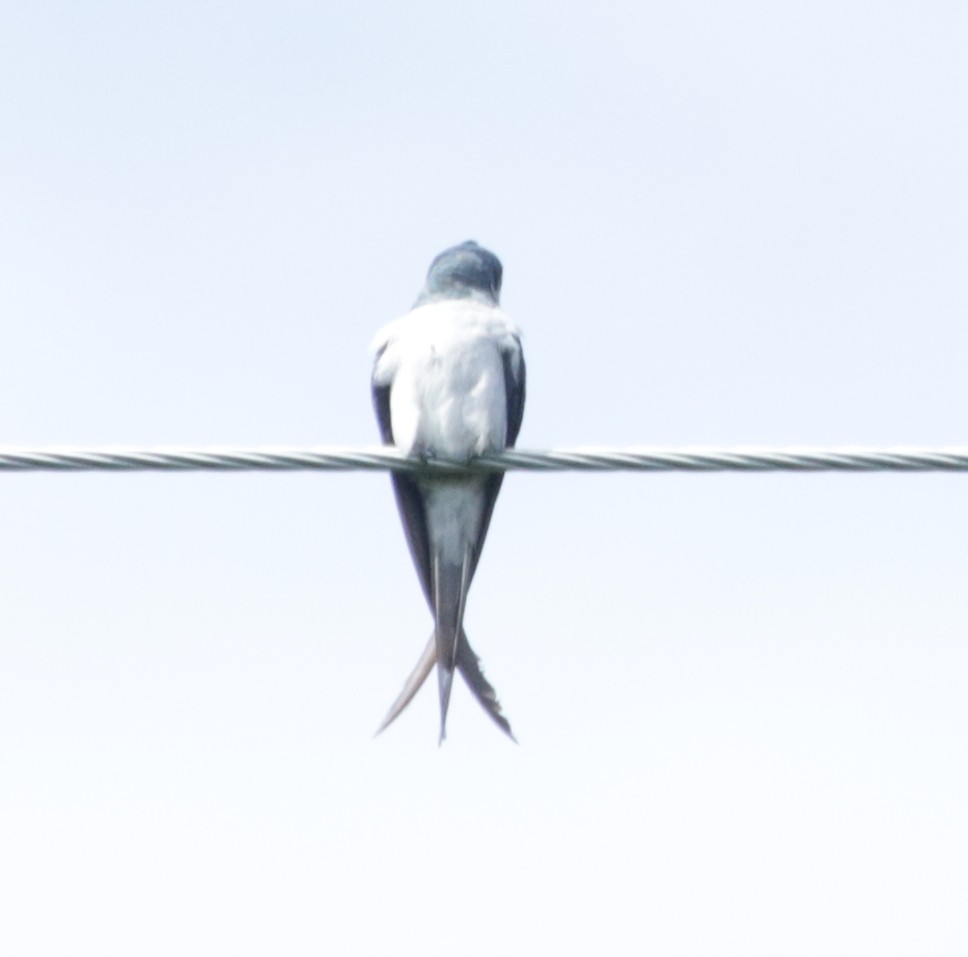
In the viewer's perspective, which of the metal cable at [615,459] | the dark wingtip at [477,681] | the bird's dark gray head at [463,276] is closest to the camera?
the metal cable at [615,459]

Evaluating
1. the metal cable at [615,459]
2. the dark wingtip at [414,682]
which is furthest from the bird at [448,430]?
the metal cable at [615,459]

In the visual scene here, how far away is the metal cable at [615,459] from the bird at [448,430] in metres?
1.25

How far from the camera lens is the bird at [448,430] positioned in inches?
236

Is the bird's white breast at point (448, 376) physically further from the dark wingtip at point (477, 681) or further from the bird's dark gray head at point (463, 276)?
the dark wingtip at point (477, 681)

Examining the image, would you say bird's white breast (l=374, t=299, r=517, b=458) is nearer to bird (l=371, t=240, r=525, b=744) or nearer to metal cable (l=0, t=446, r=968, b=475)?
bird (l=371, t=240, r=525, b=744)

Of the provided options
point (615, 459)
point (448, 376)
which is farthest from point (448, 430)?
point (615, 459)

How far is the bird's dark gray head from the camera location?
6777mm

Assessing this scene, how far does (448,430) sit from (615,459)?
4.69 feet

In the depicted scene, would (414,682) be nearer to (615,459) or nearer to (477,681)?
(477,681)

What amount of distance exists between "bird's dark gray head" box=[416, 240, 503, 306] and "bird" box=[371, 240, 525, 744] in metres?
0.08

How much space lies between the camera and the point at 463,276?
22.4 ft

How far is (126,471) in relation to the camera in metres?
4.59

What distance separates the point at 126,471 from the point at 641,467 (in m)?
1.01

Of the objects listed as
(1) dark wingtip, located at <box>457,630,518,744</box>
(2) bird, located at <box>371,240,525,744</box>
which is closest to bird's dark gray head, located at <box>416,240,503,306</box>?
(2) bird, located at <box>371,240,525,744</box>
